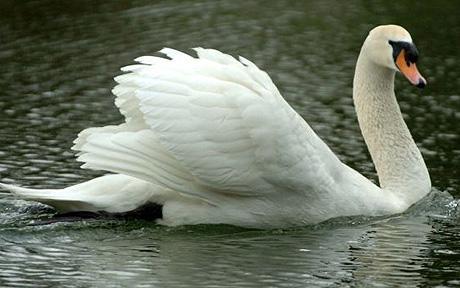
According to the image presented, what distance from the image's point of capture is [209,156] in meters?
9.17

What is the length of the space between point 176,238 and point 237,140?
81cm

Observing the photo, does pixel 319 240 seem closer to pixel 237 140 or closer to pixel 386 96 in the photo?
pixel 237 140

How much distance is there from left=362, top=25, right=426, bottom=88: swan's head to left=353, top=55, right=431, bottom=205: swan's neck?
10 cm

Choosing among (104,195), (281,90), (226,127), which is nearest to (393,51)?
(226,127)

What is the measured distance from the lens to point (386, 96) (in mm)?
10773

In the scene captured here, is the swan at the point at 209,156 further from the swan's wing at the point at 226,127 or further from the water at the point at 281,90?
the water at the point at 281,90

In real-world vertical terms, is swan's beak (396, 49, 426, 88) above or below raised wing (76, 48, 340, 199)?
above

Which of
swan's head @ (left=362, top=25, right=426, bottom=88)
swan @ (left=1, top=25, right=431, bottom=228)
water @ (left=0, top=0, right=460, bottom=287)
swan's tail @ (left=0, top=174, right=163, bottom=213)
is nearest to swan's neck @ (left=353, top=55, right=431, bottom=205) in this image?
swan's head @ (left=362, top=25, right=426, bottom=88)

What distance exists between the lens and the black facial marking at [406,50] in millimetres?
10555

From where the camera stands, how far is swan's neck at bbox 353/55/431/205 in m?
10.6

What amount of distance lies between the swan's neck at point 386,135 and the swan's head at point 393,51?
99mm

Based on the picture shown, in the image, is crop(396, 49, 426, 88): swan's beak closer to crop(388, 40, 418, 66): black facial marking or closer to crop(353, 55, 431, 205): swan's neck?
crop(388, 40, 418, 66): black facial marking

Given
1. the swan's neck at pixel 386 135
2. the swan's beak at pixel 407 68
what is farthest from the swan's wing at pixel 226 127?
the swan's beak at pixel 407 68

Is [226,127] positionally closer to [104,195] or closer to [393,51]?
[104,195]
